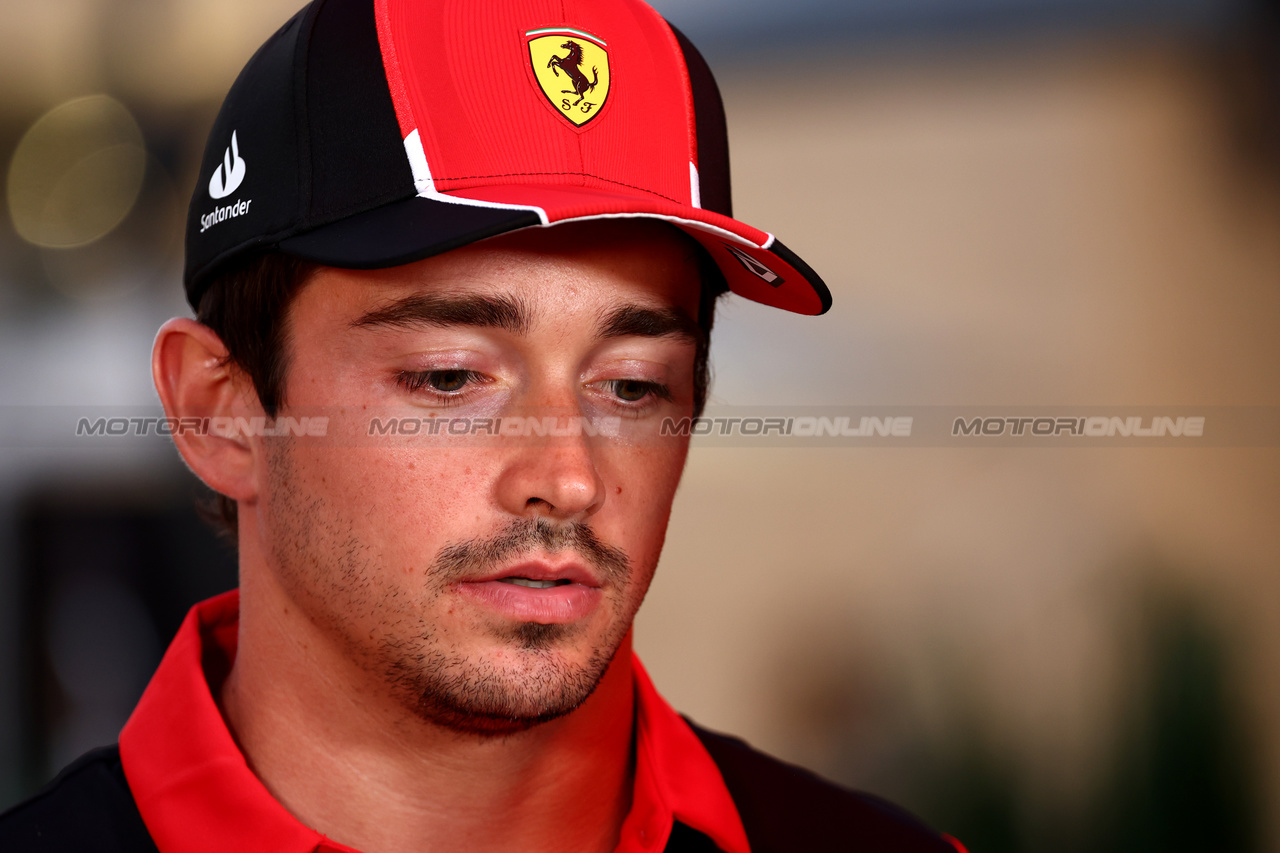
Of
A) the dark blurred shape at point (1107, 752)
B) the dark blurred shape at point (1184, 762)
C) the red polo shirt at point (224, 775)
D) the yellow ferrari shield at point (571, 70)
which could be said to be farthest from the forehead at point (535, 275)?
the dark blurred shape at point (1184, 762)

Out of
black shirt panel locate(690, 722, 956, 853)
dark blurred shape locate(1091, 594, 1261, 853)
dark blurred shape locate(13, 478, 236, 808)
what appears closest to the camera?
black shirt panel locate(690, 722, 956, 853)

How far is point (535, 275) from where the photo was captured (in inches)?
35.6

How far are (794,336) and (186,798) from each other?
68.3 inches

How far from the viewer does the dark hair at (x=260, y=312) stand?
98 centimetres

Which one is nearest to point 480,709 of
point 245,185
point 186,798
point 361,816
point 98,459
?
point 361,816

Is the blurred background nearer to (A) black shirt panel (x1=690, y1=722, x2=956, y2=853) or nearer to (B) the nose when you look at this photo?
(A) black shirt panel (x1=690, y1=722, x2=956, y2=853)

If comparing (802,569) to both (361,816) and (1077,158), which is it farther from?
(361,816)

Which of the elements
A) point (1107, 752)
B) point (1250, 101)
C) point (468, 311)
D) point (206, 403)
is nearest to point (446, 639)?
point (468, 311)

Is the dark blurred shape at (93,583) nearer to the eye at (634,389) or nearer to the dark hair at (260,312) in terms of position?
the dark hair at (260,312)

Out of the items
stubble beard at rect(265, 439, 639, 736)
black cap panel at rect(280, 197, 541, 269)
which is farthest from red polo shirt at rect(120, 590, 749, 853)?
black cap panel at rect(280, 197, 541, 269)

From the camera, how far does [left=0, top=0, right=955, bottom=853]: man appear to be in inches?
35.4

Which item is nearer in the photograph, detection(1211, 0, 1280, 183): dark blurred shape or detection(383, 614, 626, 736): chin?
detection(383, 614, 626, 736): chin

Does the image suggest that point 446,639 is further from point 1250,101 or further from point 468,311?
point 1250,101

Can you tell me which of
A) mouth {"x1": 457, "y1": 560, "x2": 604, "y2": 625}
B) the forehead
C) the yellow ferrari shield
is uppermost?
the yellow ferrari shield
